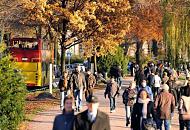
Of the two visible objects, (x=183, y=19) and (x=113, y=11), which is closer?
(x=113, y=11)

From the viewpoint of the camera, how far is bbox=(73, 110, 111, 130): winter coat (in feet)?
26.5

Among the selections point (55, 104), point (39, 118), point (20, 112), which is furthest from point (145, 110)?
point (55, 104)

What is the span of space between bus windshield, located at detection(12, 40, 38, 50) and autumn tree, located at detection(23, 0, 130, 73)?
4.59m

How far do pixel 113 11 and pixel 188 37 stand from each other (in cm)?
1408

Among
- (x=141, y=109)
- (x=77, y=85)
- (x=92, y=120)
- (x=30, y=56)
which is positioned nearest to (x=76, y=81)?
(x=77, y=85)

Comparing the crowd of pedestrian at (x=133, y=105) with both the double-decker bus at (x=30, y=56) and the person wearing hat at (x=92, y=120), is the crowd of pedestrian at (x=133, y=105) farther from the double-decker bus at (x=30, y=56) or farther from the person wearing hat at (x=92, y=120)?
the double-decker bus at (x=30, y=56)

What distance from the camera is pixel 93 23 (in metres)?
28.6

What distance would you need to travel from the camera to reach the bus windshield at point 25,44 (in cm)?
3475

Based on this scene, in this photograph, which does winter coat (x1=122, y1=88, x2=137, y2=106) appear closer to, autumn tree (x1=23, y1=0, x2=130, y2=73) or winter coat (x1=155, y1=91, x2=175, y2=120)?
winter coat (x1=155, y1=91, x2=175, y2=120)

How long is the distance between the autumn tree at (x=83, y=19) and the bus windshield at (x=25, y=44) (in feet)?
15.1

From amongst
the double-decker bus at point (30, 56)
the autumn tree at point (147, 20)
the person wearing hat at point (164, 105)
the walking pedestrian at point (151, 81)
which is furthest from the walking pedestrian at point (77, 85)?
the autumn tree at point (147, 20)

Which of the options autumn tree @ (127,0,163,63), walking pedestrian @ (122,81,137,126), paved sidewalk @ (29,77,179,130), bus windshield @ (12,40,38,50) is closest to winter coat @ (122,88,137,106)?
walking pedestrian @ (122,81,137,126)

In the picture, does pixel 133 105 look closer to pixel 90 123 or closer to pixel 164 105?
pixel 164 105

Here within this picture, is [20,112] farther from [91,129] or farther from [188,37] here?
[188,37]
